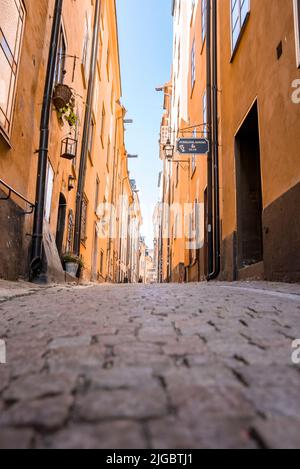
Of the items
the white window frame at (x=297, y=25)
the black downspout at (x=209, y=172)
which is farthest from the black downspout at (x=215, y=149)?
the white window frame at (x=297, y=25)

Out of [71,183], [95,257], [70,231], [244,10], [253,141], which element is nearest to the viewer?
[244,10]

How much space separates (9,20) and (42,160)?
2220 mm

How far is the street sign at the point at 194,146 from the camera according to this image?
948cm

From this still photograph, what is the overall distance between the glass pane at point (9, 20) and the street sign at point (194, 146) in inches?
187

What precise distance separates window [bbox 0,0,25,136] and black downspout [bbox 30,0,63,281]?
4.11ft

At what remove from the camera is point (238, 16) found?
8.22 meters

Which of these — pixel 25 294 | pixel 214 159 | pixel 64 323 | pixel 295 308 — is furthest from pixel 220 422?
pixel 214 159

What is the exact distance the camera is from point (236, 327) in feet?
7.00

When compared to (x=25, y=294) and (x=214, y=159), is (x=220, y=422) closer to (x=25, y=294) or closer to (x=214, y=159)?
(x=25, y=294)

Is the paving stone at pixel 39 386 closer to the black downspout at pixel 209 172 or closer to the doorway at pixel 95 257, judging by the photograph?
the black downspout at pixel 209 172

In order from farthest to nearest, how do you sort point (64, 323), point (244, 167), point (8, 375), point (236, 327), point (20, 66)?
point (244, 167) < point (20, 66) < point (64, 323) < point (236, 327) < point (8, 375)

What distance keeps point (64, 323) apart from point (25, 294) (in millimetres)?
2141

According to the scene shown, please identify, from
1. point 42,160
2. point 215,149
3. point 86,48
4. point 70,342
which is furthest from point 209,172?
point 70,342

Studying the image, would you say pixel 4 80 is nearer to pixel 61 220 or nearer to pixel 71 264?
pixel 71 264
